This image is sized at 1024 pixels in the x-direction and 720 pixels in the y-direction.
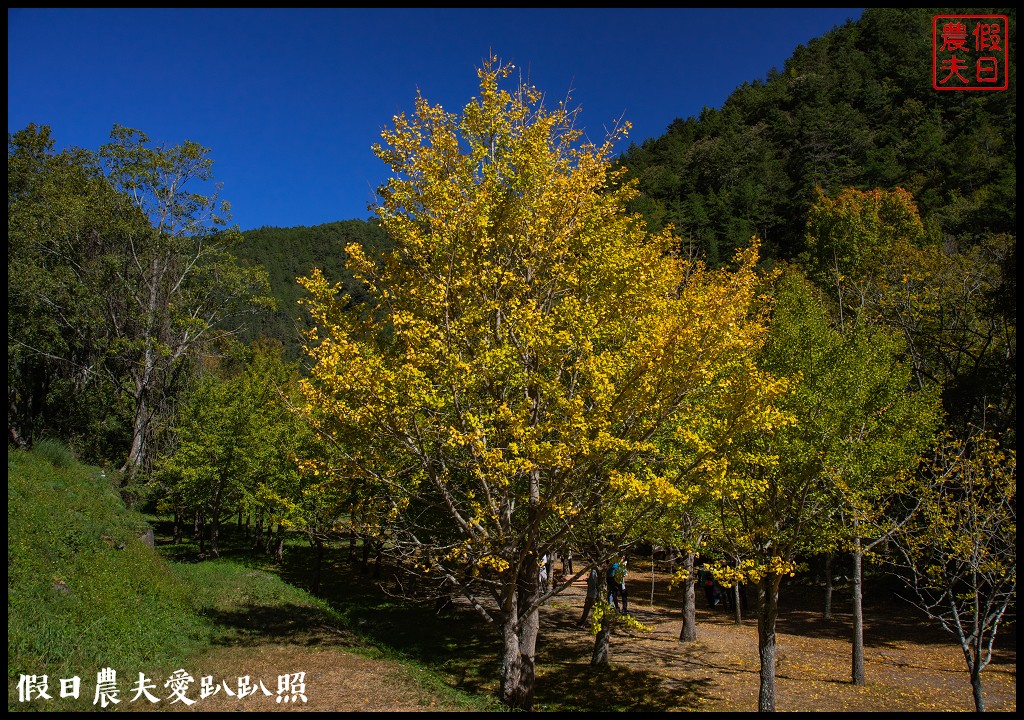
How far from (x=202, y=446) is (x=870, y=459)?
20507 millimetres

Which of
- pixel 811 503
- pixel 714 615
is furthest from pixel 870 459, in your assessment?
pixel 714 615

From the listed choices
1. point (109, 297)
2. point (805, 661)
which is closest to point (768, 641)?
point (805, 661)

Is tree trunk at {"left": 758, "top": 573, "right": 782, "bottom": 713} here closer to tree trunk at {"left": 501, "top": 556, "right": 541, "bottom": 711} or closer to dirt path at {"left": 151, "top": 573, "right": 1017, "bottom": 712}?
dirt path at {"left": 151, "top": 573, "right": 1017, "bottom": 712}

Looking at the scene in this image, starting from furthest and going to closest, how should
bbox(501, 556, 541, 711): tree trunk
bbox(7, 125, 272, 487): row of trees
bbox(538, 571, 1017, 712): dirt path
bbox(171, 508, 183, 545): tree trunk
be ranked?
bbox(171, 508, 183, 545): tree trunk → bbox(7, 125, 272, 487): row of trees → bbox(538, 571, 1017, 712): dirt path → bbox(501, 556, 541, 711): tree trunk

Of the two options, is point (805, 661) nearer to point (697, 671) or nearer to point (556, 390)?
point (697, 671)

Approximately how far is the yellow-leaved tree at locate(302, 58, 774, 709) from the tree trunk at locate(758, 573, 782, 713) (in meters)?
3.04

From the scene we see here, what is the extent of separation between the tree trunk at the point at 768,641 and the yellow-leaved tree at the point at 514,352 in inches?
120

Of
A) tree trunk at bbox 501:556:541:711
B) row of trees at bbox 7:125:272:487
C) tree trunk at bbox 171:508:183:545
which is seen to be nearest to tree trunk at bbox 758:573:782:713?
tree trunk at bbox 501:556:541:711

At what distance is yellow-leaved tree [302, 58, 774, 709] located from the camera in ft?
22.1

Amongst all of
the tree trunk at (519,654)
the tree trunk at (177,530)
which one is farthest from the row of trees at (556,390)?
the tree trunk at (177,530)

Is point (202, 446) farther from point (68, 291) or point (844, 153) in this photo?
point (844, 153)

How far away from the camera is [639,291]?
24.8 ft

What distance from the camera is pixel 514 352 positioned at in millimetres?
7238

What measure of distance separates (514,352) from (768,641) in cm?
668
